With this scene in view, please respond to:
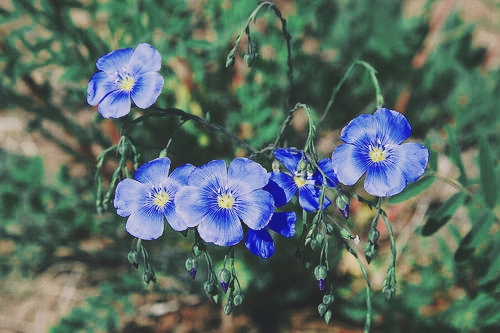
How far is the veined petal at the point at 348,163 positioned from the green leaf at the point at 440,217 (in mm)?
673

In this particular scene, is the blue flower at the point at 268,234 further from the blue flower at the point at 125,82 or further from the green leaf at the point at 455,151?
the green leaf at the point at 455,151

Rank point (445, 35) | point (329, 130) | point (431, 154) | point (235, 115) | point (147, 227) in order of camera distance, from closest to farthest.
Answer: point (147, 227)
point (431, 154)
point (235, 115)
point (329, 130)
point (445, 35)

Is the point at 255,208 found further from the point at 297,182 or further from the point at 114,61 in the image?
the point at 114,61

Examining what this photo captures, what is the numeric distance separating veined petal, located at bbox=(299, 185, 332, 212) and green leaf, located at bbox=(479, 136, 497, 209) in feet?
2.80

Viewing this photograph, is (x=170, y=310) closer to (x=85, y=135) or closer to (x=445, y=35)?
(x=85, y=135)

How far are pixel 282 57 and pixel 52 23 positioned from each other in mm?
1212

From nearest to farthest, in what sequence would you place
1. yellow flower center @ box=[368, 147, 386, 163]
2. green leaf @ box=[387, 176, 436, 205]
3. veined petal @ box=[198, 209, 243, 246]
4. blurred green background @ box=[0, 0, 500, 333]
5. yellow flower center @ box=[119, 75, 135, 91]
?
1. veined petal @ box=[198, 209, 243, 246]
2. yellow flower center @ box=[368, 147, 386, 163]
3. yellow flower center @ box=[119, 75, 135, 91]
4. green leaf @ box=[387, 176, 436, 205]
5. blurred green background @ box=[0, 0, 500, 333]

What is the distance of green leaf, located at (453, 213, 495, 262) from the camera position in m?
2.08

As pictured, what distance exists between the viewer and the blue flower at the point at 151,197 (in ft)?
4.97

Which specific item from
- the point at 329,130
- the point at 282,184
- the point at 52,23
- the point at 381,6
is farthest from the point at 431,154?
the point at 52,23

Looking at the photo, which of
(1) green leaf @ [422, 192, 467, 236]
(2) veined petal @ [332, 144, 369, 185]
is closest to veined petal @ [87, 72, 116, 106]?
(2) veined petal @ [332, 144, 369, 185]

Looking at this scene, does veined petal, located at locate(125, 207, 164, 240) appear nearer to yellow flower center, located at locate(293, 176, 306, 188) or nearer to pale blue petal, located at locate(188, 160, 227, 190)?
pale blue petal, located at locate(188, 160, 227, 190)

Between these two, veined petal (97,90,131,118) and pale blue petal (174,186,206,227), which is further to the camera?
veined petal (97,90,131,118)

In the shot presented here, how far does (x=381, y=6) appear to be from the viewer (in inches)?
130
